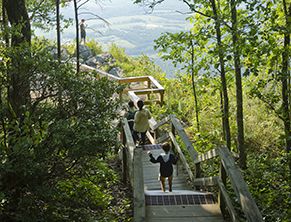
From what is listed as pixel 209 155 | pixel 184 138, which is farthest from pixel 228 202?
pixel 184 138

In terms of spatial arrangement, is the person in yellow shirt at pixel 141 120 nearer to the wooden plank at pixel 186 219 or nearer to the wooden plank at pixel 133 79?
the wooden plank at pixel 186 219

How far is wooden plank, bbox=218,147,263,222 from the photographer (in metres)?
4.42

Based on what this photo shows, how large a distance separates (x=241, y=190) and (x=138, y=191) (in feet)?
4.37

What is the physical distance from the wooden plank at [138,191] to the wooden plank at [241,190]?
1198mm

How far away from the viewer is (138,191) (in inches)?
204

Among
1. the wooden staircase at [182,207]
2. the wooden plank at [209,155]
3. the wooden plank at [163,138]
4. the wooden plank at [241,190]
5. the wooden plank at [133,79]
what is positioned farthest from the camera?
the wooden plank at [133,79]

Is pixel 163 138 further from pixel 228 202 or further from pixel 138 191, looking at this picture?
pixel 138 191

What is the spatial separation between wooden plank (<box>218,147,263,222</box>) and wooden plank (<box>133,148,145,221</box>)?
1198 mm

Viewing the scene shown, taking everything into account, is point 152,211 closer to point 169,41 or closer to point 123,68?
point 169,41

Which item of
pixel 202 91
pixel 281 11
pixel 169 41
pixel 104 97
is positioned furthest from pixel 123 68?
pixel 104 97

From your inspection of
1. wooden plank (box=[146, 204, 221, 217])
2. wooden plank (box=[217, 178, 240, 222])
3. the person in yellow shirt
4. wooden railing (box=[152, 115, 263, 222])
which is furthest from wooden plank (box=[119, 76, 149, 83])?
wooden plank (box=[217, 178, 240, 222])

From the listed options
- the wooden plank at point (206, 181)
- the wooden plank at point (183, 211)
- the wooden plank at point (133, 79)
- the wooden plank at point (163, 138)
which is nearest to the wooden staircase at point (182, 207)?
the wooden plank at point (183, 211)

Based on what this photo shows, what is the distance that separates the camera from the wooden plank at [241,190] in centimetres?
442

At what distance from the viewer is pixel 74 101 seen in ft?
18.2
